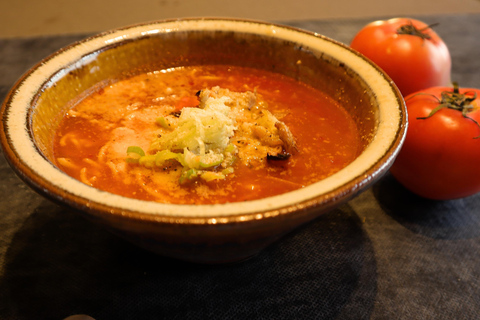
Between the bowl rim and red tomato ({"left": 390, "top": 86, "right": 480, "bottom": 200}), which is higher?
the bowl rim

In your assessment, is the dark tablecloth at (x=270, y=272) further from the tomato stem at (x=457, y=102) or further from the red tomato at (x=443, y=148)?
the tomato stem at (x=457, y=102)

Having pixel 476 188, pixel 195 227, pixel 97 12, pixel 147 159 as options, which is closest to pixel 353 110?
pixel 476 188

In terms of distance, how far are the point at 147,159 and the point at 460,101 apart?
1499 millimetres

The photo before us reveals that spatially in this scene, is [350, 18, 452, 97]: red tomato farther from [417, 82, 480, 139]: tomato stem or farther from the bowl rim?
the bowl rim

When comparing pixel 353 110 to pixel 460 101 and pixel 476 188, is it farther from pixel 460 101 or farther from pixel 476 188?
pixel 476 188

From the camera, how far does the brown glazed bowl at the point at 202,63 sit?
3.61ft

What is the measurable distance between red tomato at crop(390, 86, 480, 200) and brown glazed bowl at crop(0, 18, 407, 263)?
39 centimetres

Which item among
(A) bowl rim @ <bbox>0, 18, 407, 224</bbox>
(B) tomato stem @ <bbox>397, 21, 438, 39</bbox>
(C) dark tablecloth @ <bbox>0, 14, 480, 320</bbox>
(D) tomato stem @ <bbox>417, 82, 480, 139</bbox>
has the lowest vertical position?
(C) dark tablecloth @ <bbox>0, 14, 480, 320</bbox>

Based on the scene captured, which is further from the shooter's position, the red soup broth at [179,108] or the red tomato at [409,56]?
the red tomato at [409,56]

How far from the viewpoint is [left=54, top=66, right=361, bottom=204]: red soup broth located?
5.12 feet

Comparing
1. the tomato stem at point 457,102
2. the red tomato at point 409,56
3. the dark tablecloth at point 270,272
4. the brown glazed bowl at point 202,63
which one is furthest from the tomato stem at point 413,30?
the dark tablecloth at point 270,272

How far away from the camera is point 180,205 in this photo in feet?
3.65

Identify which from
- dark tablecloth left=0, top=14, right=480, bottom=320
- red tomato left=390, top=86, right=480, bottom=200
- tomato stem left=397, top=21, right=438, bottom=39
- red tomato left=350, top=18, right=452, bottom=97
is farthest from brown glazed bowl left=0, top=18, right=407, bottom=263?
tomato stem left=397, top=21, right=438, bottom=39

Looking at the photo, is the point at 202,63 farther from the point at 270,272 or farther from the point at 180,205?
the point at 180,205
